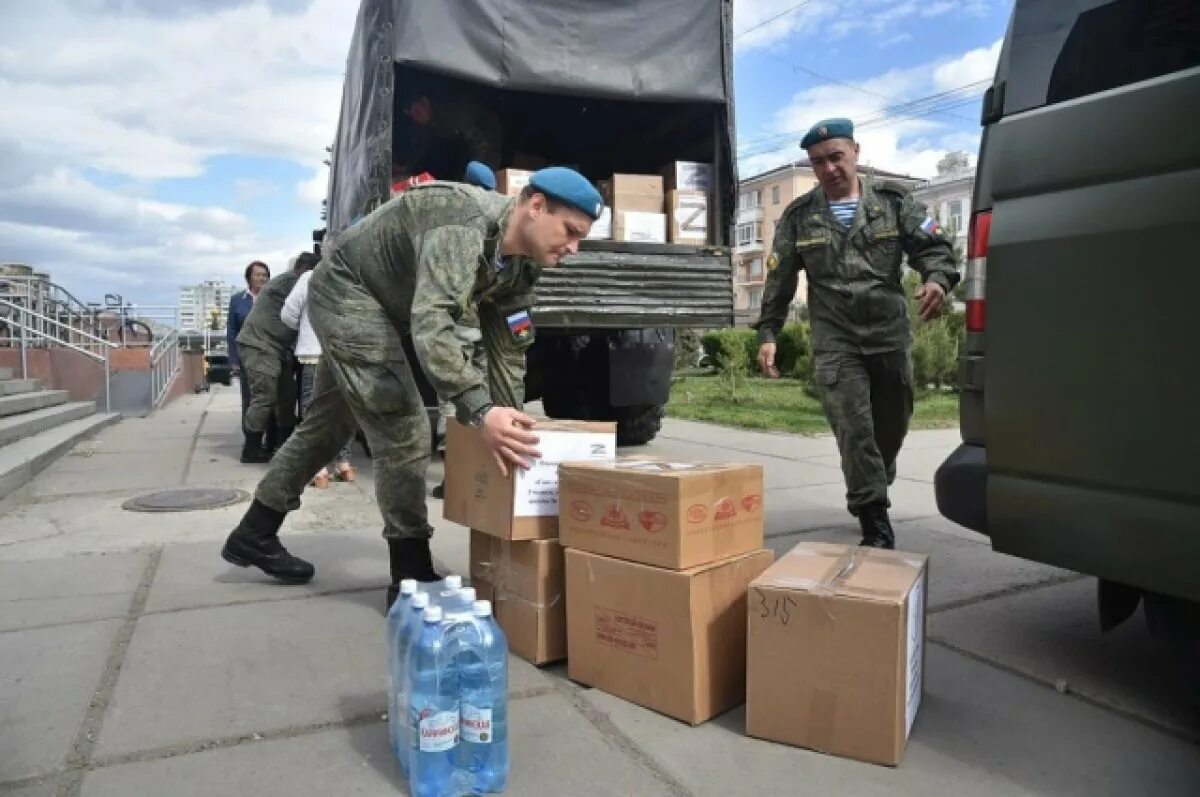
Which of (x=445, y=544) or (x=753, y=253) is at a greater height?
(x=753, y=253)

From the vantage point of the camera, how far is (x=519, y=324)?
3.27 meters

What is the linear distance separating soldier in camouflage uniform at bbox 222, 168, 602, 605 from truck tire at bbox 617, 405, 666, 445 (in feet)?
11.6

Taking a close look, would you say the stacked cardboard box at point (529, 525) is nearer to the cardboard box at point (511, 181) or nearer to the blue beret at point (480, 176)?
the blue beret at point (480, 176)

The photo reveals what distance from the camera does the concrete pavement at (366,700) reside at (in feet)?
6.71

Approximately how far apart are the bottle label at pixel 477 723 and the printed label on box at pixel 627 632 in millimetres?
601

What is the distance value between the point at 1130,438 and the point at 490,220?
1847 mm

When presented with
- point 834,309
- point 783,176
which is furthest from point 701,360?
point 783,176

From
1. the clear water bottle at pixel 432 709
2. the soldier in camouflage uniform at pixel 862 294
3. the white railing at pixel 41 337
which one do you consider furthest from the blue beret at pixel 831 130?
the white railing at pixel 41 337

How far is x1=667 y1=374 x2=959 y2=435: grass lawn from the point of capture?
9.73 m

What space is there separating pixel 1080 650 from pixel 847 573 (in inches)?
44.3

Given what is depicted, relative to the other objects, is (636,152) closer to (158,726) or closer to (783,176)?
(158,726)

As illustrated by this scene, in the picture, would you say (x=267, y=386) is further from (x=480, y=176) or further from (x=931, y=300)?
(x=931, y=300)

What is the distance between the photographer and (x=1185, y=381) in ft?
6.36

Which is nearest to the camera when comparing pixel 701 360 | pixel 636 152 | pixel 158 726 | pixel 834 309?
pixel 158 726
